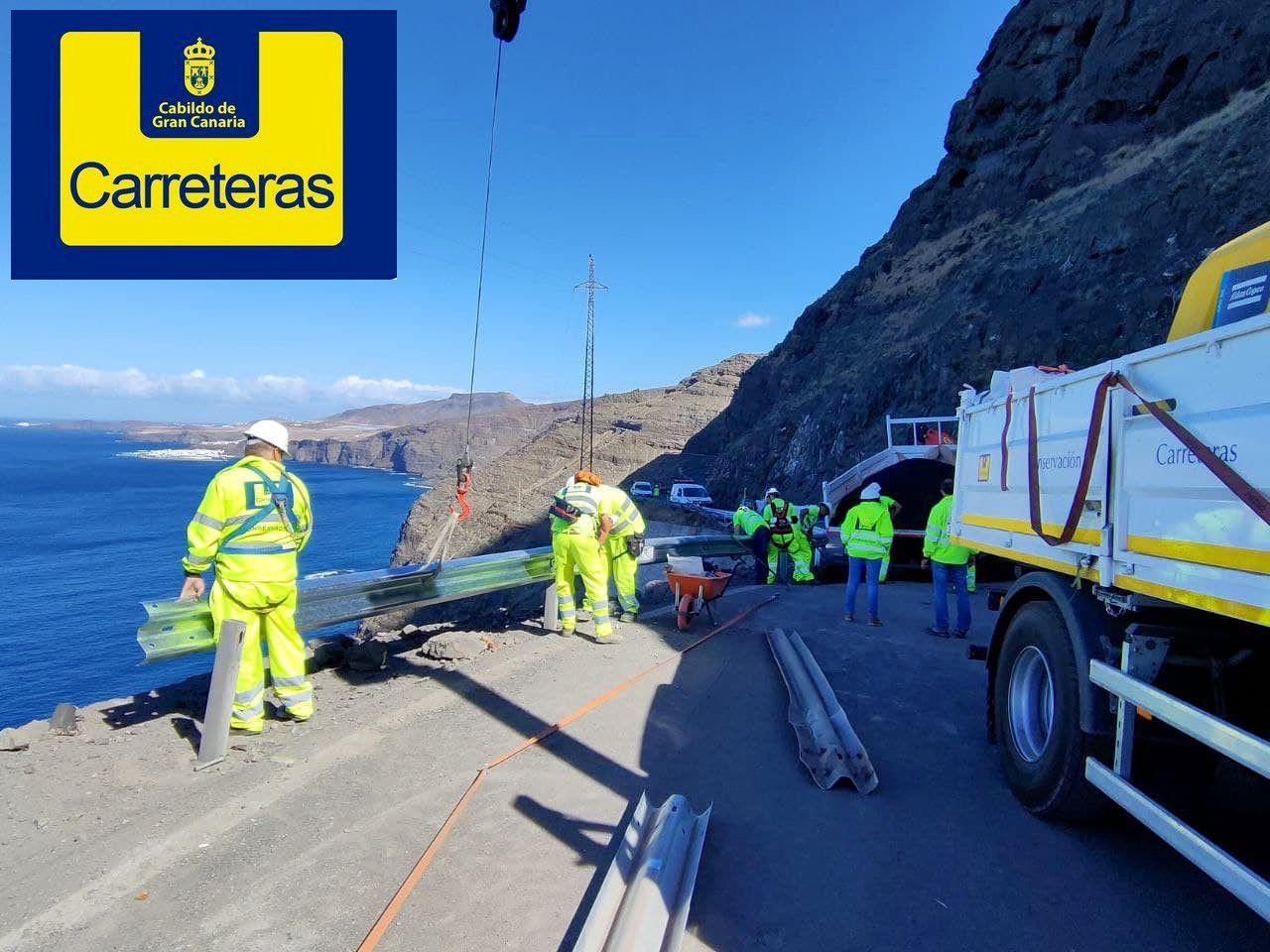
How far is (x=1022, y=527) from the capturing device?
14.0 ft

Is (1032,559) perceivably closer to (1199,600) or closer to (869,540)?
(1199,600)

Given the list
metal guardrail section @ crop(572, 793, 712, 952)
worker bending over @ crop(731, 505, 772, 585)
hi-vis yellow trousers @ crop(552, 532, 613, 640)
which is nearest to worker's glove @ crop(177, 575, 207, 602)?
metal guardrail section @ crop(572, 793, 712, 952)

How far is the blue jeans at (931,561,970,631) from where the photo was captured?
7.77 m

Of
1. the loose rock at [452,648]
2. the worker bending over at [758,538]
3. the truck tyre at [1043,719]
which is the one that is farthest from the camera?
the worker bending over at [758,538]

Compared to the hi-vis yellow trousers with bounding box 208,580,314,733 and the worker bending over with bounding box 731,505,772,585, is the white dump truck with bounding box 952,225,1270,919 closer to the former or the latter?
the hi-vis yellow trousers with bounding box 208,580,314,733

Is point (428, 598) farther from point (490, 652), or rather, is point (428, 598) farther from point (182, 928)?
point (182, 928)

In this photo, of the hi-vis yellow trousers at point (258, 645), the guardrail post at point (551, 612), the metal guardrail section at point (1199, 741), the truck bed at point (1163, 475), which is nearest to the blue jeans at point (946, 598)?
the truck bed at point (1163, 475)

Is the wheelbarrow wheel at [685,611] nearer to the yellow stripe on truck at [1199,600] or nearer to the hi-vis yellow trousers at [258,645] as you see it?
the hi-vis yellow trousers at [258,645]

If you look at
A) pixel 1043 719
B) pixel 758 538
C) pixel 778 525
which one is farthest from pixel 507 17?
pixel 758 538

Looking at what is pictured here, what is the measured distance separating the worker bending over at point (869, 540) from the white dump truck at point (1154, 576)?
13.7 ft

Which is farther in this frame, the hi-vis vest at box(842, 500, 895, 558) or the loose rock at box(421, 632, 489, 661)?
the hi-vis vest at box(842, 500, 895, 558)

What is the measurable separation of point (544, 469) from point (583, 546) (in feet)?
166

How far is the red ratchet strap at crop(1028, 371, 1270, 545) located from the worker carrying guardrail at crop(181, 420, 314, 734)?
4.16 m

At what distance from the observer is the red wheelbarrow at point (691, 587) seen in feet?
25.2
